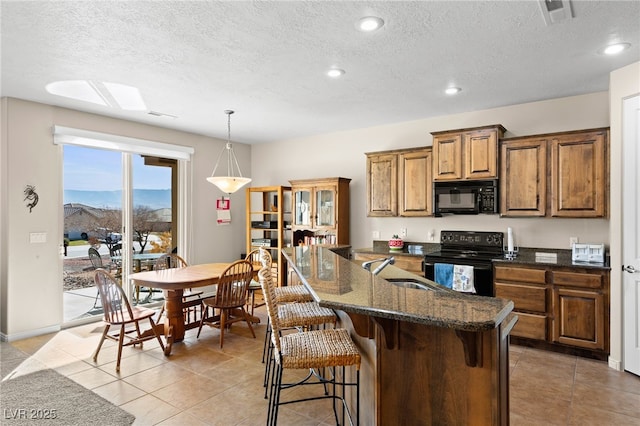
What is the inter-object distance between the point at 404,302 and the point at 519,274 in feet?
9.42

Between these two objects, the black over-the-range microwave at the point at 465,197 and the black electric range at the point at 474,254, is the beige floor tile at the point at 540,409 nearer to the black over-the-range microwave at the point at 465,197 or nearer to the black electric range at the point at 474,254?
the black electric range at the point at 474,254

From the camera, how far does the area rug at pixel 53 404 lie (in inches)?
97.7

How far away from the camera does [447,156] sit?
440cm

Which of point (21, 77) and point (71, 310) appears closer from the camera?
point (21, 77)

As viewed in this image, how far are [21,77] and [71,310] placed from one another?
2906 mm

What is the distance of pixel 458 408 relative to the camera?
1511mm

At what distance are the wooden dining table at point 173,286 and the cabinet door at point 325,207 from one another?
197cm

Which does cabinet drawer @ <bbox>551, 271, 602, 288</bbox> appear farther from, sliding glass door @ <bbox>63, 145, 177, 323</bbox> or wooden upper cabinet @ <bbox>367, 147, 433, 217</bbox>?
sliding glass door @ <bbox>63, 145, 177, 323</bbox>

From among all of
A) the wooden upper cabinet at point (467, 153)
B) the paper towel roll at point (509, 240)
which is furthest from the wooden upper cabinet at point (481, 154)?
the paper towel roll at point (509, 240)

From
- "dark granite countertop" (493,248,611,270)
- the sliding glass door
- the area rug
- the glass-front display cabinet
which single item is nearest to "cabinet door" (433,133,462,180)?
"dark granite countertop" (493,248,611,270)

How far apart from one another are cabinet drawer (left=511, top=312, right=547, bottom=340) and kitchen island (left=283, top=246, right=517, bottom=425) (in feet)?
8.17

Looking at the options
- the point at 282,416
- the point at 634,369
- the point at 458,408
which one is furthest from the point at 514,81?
the point at 282,416

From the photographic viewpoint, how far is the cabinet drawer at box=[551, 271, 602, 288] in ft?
11.2

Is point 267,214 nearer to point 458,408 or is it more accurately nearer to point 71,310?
point 71,310
